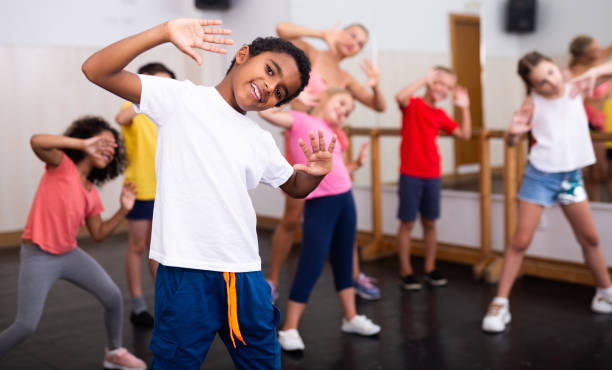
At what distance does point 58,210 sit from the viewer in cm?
242

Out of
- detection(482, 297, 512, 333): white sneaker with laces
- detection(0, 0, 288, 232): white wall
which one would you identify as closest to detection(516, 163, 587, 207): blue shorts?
detection(482, 297, 512, 333): white sneaker with laces

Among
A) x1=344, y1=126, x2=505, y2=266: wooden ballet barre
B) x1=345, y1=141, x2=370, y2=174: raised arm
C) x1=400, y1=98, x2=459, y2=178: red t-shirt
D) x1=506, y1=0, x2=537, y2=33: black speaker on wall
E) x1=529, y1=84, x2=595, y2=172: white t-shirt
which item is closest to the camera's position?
x1=345, y1=141, x2=370, y2=174: raised arm

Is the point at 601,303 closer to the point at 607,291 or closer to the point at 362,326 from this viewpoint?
the point at 607,291

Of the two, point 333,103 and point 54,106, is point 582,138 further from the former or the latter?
point 54,106

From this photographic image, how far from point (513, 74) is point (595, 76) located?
2419mm

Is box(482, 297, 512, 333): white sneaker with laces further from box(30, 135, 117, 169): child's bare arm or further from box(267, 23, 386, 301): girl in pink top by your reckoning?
box(30, 135, 117, 169): child's bare arm

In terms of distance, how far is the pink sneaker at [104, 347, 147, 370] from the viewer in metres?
2.63

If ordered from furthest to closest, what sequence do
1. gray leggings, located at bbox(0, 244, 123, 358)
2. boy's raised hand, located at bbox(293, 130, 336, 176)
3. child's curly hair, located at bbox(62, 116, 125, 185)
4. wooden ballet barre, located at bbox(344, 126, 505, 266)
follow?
wooden ballet barre, located at bbox(344, 126, 505, 266), child's curly hair, located at bbox(62, 116, 125, 185), gray leggings, located at bbox(0, 244, 123, 358), boy's raised hand, located at bbox(293, 130, 336, 176)

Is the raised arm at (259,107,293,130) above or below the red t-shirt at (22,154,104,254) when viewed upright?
above

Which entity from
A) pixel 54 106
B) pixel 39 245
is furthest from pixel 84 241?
pixel 39 245

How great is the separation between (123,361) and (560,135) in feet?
7.17

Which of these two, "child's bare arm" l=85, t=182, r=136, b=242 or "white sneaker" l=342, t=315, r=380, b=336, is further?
"white sneaker" l=342, t=315, r=380, b=336

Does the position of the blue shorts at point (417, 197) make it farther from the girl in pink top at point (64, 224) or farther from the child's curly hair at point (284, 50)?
the child's curly hair at point (284, 50)

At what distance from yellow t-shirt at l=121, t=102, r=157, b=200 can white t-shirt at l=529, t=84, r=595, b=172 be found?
186 centimetres
